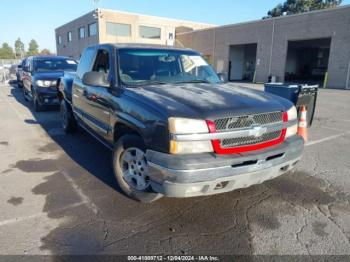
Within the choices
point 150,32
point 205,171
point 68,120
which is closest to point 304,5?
point 150,32

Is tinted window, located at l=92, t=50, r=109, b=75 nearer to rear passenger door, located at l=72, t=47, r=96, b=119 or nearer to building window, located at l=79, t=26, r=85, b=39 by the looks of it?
rear passenger door, located at l=72, t=47, r=96, b=119

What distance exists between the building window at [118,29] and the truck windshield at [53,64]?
28407 mm

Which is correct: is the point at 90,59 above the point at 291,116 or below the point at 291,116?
above

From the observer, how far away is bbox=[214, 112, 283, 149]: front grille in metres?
2.88

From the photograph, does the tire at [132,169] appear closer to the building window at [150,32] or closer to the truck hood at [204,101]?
the truck hood at [204,101]

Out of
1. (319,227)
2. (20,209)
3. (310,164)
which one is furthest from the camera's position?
(310,164)

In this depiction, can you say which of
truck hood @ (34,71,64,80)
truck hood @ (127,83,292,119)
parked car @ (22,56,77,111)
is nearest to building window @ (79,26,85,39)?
parked car @ (22,56,77,111)

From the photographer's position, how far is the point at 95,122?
15.0 feet

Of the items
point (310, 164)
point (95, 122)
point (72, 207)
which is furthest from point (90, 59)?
point (310, 164)

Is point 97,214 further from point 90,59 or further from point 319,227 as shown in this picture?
point 90,59

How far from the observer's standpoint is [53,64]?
10.6 metres

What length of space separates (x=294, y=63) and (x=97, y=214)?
3881cm

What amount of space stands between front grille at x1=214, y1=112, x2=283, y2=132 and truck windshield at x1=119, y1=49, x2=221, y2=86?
1.40 metres

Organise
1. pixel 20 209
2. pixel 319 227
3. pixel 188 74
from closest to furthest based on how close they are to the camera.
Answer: pixel 319 227
pixel 20 209
pixel 188 74
